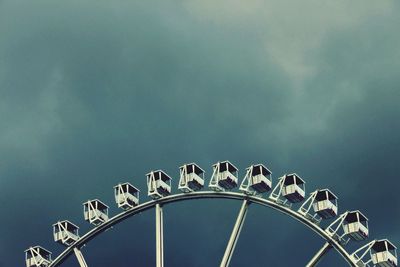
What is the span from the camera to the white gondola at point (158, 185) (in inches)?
2960

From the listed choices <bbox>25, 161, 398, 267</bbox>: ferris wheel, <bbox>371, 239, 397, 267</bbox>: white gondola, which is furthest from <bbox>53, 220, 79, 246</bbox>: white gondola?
<bbox>371, 239, 397, 267</bbox>: white gondola

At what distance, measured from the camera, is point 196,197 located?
73.4 metres

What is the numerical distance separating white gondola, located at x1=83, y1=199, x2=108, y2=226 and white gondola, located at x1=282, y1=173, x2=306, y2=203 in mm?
13449

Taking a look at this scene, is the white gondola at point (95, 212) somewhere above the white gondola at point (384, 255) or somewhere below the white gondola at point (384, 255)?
above

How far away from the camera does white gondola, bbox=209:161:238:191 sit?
72.8 m

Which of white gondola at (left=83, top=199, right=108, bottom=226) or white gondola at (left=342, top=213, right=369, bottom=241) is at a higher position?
white gondola at (left=83, top=199, right=108, bottom=226)

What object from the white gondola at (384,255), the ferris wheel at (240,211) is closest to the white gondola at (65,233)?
the ferris wheel at (240,211)

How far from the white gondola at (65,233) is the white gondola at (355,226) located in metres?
19.9

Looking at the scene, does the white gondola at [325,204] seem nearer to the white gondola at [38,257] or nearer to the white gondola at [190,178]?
the white gondola at [190,178]

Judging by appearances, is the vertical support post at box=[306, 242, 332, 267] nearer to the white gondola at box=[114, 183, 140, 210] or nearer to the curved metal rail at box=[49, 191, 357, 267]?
the curved metal rail at box=[49, 191, 357, 267]

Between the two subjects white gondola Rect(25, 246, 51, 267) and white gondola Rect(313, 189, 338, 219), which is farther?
white gondola Rect(25, 246, 51, 267)

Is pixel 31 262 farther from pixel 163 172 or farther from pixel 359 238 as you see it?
pixel 359 238

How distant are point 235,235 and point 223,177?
15.6 ft

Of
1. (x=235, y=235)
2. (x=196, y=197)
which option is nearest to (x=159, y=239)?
(x=196, y=197)
